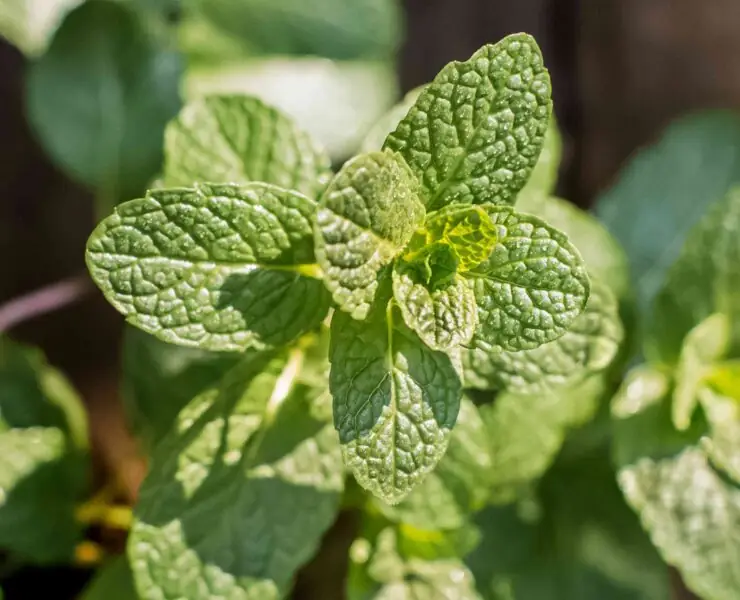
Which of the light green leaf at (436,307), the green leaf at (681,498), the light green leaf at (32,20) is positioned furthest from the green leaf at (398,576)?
the light green leaf at (32,20)

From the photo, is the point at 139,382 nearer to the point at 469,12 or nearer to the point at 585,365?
the point at 585,365

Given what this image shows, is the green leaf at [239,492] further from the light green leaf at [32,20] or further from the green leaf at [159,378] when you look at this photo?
the light green leaf at [32,20]

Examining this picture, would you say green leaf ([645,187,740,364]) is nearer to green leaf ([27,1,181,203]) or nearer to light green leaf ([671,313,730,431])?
light green leaf ([671,313,730,431])

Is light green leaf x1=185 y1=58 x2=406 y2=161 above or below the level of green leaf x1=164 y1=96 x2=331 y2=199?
below

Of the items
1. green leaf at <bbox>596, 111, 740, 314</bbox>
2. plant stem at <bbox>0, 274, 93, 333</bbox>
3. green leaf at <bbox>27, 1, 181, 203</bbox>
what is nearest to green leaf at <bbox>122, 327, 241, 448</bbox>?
plant stem at <bbox>0, 274, 93, 333</bbox>

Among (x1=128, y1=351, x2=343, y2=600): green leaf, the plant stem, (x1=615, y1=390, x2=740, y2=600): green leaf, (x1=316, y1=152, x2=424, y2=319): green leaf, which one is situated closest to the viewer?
(x1=316, y1=152, x2=424, y2=319): green leaf

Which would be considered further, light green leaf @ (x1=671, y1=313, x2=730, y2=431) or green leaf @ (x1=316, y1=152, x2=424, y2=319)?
light green leaf @ (x1=671, y1=313, x2=730, y2=431)
